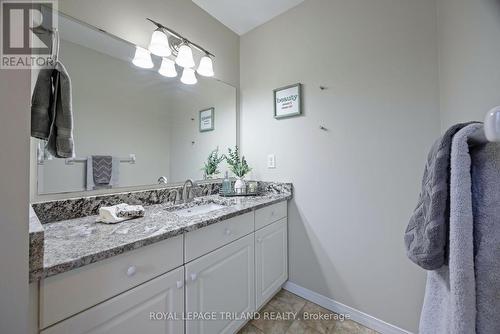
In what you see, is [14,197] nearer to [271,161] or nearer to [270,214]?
[270,214]

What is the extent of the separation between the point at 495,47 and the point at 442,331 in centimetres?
82

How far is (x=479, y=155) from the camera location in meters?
0.46

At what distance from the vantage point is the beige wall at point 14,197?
1.43ft

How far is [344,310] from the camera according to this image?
145 centimetres

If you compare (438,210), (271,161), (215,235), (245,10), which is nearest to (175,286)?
(215,235)

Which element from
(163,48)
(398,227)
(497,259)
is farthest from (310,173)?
(163,48)

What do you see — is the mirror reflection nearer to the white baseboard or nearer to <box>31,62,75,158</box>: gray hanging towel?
<box>31,62,75,158</box>: gray hanging towel

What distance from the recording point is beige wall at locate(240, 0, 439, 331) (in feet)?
3.97

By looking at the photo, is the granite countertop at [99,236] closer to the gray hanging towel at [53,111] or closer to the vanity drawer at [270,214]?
the vanity drawer at [270,214]

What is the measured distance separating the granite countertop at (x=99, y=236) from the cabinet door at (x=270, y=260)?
382 millimetres

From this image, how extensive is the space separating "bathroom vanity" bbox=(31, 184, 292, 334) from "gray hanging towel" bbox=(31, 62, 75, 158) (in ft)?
1.09

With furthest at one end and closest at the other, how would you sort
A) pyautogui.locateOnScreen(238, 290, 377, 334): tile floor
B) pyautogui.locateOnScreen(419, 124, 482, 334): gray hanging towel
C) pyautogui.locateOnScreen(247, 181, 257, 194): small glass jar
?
1. pyautogui.locateOnScreen(247, 181, 257, 194): small glass jar
2. pyautogui.locateOnScreen(238, 290, 377, 334): tile floor
3. pyautogui.locateOnScreen(419, 124, 482, 334): gray hanging towel

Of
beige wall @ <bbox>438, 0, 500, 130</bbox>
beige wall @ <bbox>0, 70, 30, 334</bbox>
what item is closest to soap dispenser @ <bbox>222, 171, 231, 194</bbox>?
beige wall @ <bbox>0, 70, 30, 334</bbox>

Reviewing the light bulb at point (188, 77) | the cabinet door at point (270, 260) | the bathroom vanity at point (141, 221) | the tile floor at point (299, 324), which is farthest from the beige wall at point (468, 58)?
the light bulb at point (188, 77)
